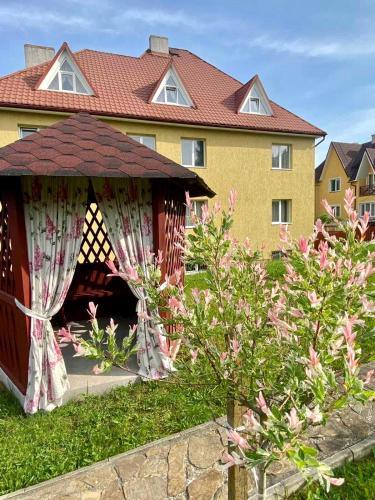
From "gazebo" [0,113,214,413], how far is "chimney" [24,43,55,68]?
1018 cm

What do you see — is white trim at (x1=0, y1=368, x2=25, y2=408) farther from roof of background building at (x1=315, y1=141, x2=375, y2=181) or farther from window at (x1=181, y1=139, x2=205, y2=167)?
roof of background building at (x1=315, y1=141, x2=375, y2=181)

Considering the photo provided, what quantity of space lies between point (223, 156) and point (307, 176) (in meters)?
4.42

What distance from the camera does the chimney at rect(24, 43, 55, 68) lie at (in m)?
11.9

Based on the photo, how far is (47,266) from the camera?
3641 mm

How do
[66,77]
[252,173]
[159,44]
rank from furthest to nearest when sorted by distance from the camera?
[159,44], [252,173], [66,77]

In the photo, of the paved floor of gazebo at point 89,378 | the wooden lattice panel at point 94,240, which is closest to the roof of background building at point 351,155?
the wooden lattice panel at point 94,240

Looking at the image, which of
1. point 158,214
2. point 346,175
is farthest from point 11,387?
point 346,175

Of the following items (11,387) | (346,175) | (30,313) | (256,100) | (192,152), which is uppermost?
(256,100)

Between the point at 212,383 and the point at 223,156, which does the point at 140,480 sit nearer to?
the point at 212,383

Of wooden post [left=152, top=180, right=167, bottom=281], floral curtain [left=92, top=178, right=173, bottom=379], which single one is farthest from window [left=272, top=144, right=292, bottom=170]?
floral curtain [left=92, top=178, right=173, bottom=379]

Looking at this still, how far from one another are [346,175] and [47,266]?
2993 cm

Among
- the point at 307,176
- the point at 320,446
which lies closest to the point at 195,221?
the point at 320,446

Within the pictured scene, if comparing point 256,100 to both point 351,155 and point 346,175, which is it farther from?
point 351,155

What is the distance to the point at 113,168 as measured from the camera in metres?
3.52
